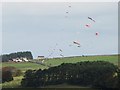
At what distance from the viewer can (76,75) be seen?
3831 inches

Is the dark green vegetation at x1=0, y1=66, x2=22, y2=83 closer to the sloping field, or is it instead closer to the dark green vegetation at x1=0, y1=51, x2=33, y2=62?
the sloping field

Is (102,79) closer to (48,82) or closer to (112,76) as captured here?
(112,76)

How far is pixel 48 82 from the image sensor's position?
95.6 metres

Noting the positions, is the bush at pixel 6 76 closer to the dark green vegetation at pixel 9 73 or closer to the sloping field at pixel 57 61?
the dark green vegetation at pixel 9 73

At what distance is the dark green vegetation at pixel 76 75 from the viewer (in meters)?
85.1

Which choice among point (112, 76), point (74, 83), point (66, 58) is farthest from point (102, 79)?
point (66, 58)

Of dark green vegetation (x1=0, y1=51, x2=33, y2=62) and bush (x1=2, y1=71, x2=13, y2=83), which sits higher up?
dark green vegetation (x1=0, y1=51, x2=33, y2=62)

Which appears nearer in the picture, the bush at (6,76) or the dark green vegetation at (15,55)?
the bush at (6,76)

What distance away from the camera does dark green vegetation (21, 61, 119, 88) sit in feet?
279

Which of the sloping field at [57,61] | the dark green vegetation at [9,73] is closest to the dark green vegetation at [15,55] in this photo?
the sloping field at [57,61]

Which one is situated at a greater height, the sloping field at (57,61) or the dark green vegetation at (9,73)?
the sloping field at (57,61)

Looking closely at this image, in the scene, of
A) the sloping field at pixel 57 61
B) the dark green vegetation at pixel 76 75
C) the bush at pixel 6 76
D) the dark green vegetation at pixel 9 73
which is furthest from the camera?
the sloping field at pixel 57 61

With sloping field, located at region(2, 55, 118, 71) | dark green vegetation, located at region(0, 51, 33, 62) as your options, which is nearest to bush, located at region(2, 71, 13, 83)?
sloping field, located at region(2, 55, 118, 71)

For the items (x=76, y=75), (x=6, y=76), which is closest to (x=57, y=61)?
(x=6, y=76)
